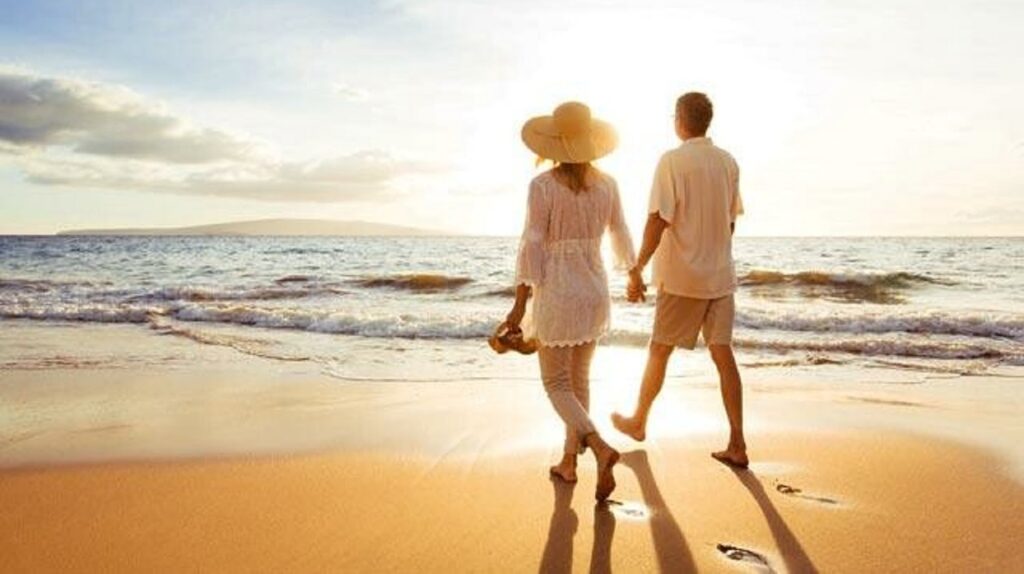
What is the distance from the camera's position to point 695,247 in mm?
4691

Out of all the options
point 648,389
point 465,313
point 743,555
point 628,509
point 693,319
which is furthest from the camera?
point 465,313

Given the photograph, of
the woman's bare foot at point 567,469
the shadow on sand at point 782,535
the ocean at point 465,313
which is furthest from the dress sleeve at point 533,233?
the ocean at point 465,313

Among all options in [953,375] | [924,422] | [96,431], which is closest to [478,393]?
[96,431]

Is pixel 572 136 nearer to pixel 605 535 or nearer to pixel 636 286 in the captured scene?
pixel 636 286

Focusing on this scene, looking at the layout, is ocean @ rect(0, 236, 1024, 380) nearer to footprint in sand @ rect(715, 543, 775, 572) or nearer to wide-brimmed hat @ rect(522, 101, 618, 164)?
wide-brimmed hat @ rect(522, 101, 618, 164)

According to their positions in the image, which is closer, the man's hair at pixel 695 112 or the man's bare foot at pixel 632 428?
the man's hair at pixel 695 112

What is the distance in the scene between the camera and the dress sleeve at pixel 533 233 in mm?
4012

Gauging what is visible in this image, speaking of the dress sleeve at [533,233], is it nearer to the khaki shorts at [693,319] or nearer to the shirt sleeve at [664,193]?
the shirt sleeve at [664,193]

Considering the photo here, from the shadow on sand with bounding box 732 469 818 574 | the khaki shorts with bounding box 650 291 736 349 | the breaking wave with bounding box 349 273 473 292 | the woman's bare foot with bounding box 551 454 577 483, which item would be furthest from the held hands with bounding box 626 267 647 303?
the breaking wave with bounding box 349 273 473 292

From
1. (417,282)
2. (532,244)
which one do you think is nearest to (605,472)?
(532,244)

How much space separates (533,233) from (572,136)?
514 millimetres

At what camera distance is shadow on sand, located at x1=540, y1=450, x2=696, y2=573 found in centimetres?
341

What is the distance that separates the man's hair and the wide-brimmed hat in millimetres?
829

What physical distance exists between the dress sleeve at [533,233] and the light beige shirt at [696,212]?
922 mm
